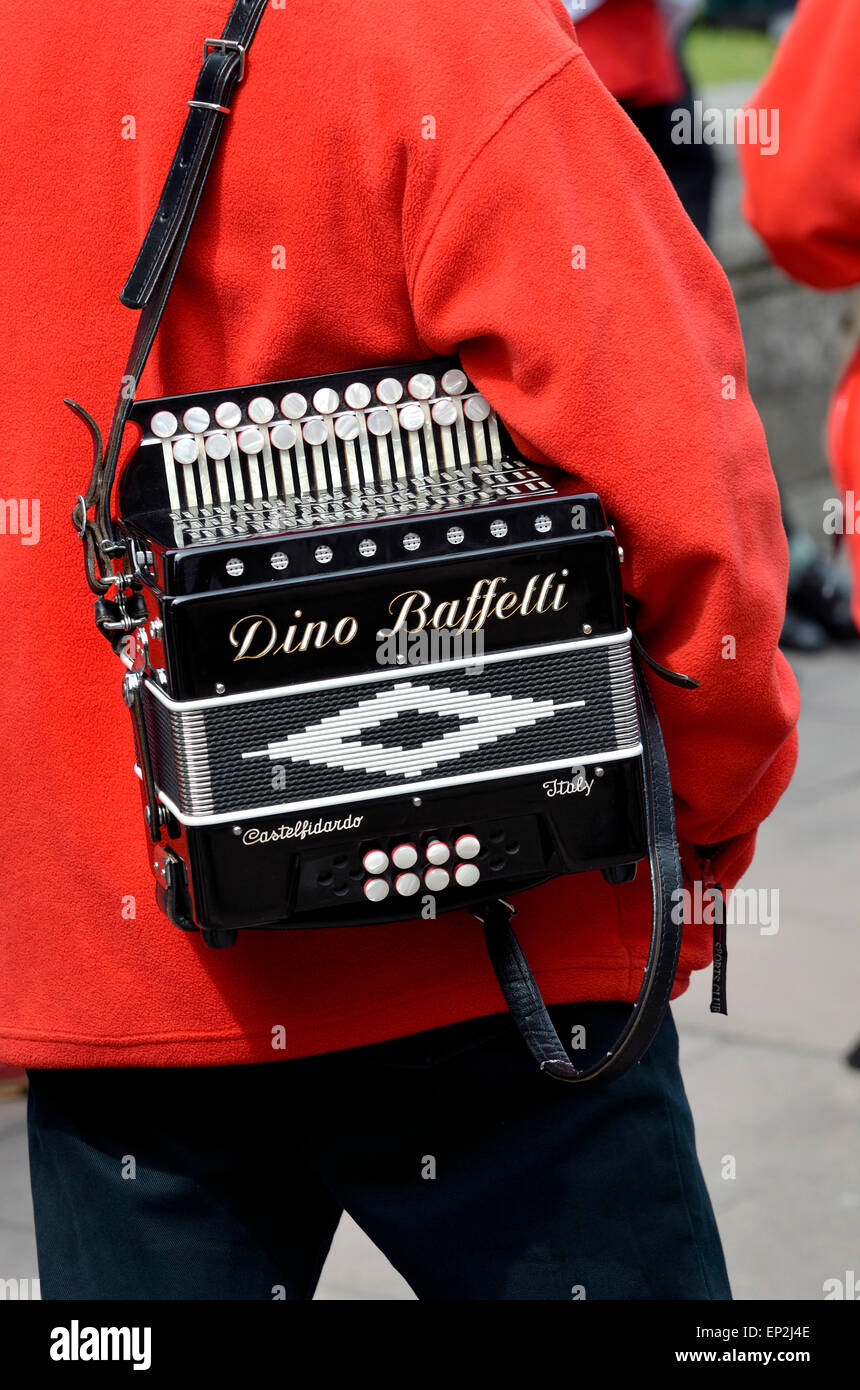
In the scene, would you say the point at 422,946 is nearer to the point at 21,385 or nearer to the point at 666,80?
the point at 21,385

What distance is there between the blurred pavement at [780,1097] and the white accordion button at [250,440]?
1.94 meters

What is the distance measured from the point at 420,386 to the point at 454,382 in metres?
0.03

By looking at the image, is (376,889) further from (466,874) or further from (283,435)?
(283,435)

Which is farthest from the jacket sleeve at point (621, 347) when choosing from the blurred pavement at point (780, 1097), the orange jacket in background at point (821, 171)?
the blurred pavement at point (780, 1097)

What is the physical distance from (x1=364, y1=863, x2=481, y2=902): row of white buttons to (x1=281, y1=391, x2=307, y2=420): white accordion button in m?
0.42

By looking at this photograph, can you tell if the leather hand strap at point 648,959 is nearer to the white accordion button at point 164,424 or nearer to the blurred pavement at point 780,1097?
the white accordion button at point 164,424

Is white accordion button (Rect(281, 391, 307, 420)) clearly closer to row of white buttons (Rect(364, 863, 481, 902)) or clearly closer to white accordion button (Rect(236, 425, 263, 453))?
white accordion button (Rect(236, 425, 263, 453))

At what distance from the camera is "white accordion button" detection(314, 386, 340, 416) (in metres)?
1.59

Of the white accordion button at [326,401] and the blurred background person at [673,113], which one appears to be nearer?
the white accordion button at [326,401]

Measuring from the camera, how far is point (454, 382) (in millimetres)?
1623

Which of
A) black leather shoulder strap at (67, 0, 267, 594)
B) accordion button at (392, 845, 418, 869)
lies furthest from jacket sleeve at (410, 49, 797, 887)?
accordion button at (392, 845, 418, 869)

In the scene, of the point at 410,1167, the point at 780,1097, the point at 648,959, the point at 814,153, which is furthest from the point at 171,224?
the point at 780,1097

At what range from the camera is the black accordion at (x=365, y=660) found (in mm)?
1503

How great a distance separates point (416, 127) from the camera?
1.53m
